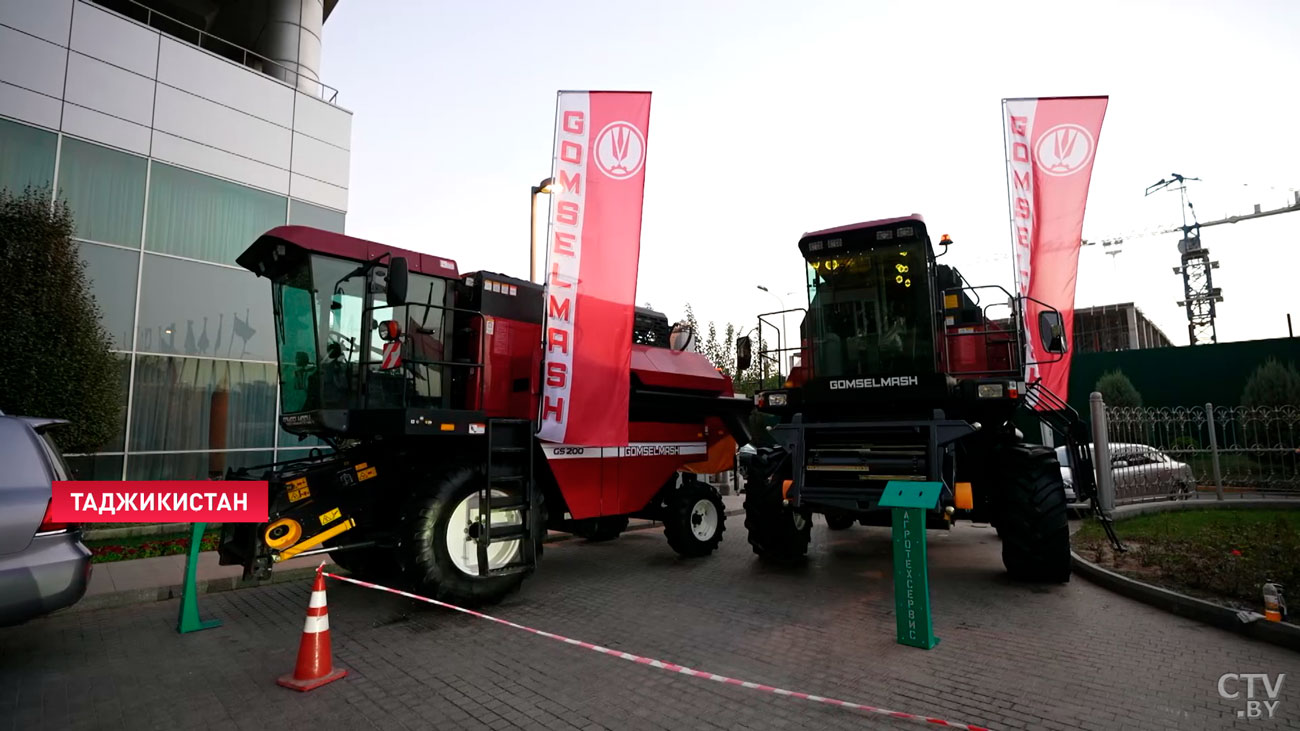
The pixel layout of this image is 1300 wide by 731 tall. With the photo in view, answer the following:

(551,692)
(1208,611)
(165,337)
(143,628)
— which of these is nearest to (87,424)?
(165,337)

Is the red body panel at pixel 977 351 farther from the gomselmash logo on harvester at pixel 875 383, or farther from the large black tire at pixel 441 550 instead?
the large black tire at pixel 441 550

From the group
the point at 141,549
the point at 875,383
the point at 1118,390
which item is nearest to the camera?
the point at 875,383

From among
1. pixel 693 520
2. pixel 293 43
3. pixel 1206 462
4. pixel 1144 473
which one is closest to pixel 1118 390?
pixel 1206 462

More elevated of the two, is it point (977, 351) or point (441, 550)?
point (977, 351)

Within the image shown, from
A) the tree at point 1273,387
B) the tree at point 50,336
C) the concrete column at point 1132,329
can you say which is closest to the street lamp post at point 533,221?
the tree at point 50,336

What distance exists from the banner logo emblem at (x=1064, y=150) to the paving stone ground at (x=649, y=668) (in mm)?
6318

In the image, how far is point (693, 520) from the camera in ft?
29.3

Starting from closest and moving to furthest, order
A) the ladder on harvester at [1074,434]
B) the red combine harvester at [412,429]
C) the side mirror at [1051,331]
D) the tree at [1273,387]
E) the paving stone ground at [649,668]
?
the paving stone ground at [649,668], the red combine harvester at [412,429], the side mirror at [1051,331], the ladder on harvester at [1074,434], the tree at [1273,387]

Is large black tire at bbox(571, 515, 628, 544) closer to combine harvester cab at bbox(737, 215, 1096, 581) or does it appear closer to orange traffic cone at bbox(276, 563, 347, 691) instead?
combine harvester cab at bbox(737, 215, 1096, 581)

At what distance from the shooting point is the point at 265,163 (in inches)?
568

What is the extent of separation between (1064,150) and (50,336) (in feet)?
51.9

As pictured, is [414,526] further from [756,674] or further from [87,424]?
[87,424]

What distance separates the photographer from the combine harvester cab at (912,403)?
22.0 ft

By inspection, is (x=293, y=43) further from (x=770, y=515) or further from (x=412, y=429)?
(x=770, y=515)
